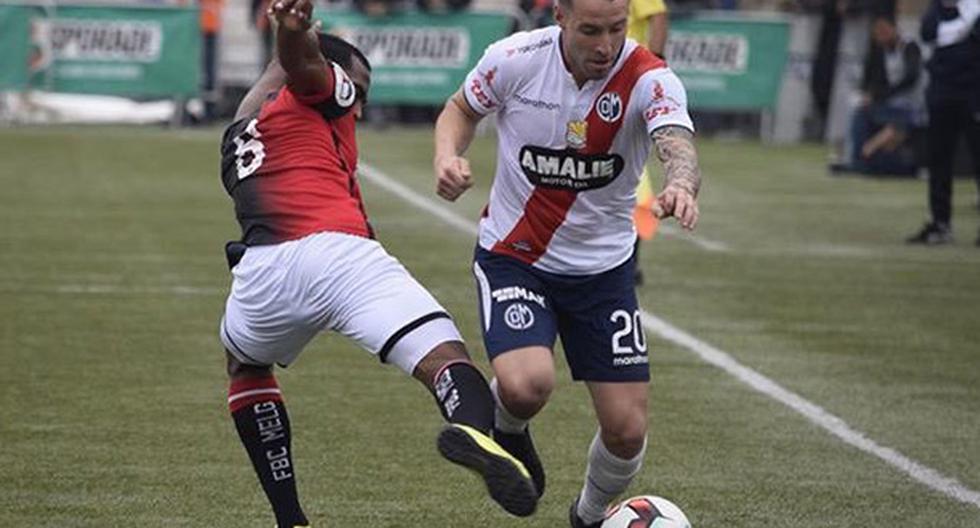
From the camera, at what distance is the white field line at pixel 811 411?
861 cm

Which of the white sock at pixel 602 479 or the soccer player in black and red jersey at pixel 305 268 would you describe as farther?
the white sock at pixel 602 479

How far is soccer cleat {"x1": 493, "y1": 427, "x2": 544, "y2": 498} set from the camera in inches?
306

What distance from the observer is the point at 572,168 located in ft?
24.6

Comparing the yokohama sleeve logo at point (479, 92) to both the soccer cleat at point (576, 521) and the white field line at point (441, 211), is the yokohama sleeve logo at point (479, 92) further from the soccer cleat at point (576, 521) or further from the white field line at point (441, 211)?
the white field line at point (441, 211)

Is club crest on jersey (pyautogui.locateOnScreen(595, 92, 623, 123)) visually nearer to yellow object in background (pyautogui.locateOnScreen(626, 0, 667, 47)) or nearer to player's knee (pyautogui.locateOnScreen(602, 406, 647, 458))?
player's knee (pyautogui.locateOnScreen(602, 406, 647, 458))

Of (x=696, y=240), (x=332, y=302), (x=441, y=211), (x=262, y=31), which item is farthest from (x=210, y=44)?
(x=332, y=302)

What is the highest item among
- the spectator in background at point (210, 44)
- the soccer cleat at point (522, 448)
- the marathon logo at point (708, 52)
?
the soccer cleat at point (522, 448)

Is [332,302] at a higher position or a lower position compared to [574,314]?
higher

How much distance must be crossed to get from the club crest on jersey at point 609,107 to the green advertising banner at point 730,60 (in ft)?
64.9

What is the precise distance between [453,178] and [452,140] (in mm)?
607

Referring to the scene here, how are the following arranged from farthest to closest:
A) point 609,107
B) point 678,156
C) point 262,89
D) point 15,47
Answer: point 15,47 → point 609,107 → point 262,89 → point 678,156

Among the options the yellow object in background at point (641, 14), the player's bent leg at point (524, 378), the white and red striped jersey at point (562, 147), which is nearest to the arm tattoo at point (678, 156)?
the white and red striped jersey at point (562, 147)

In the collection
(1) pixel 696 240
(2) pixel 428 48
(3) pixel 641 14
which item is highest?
(3) pixel 641 14

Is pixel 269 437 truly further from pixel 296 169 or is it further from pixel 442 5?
pixel 442 5
